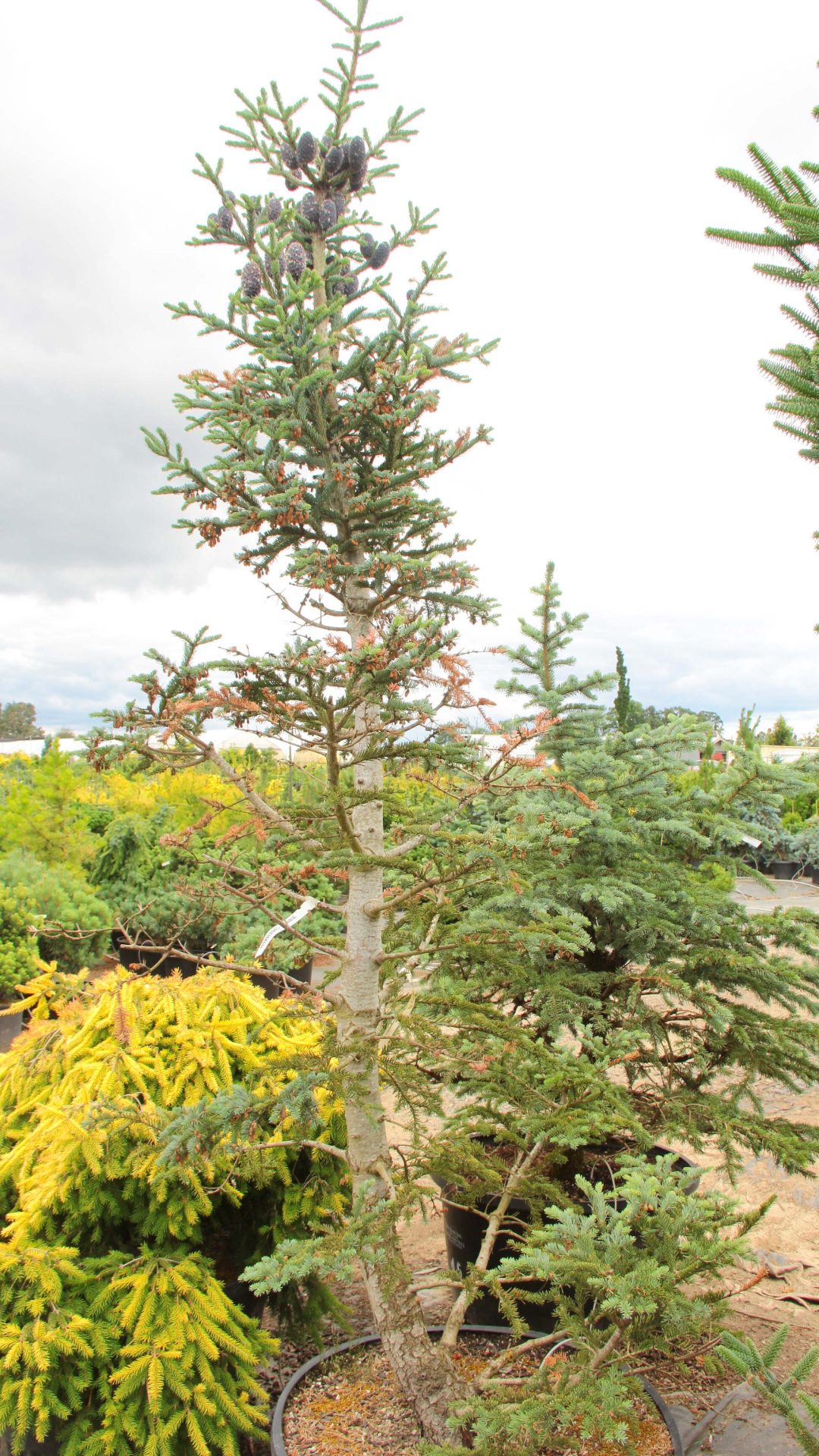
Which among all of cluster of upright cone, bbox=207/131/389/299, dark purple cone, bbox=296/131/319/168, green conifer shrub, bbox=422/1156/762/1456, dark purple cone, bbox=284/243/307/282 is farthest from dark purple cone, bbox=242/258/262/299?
green conifer shrub, bbox=422/1156/762/1456

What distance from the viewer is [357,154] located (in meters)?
2.82

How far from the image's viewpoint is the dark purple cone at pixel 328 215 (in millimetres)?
2830

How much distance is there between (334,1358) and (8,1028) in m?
4.68

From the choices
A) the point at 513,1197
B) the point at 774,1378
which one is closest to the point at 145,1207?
the point at 513,1197

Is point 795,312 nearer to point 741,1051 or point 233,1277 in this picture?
point 741,1051

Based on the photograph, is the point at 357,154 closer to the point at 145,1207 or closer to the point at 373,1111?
the point at 373,1111

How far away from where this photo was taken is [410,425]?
276 cm

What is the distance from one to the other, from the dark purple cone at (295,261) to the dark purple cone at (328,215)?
7.8 inches

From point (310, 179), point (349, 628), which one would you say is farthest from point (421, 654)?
point (310, 179)

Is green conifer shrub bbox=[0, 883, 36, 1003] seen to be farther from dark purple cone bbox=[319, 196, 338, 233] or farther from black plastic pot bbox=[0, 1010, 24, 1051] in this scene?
dark purple cone bbox=[319, 196, 338, 233]

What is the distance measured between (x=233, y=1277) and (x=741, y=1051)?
6.35ft

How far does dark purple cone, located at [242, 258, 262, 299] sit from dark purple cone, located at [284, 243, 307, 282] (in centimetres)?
13

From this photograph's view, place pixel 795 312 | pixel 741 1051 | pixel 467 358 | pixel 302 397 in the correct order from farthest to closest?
pixel 741 1051, pixel 467 358, pixel 302 397, pixel 795 312

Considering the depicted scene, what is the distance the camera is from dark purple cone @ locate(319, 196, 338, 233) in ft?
9.29
